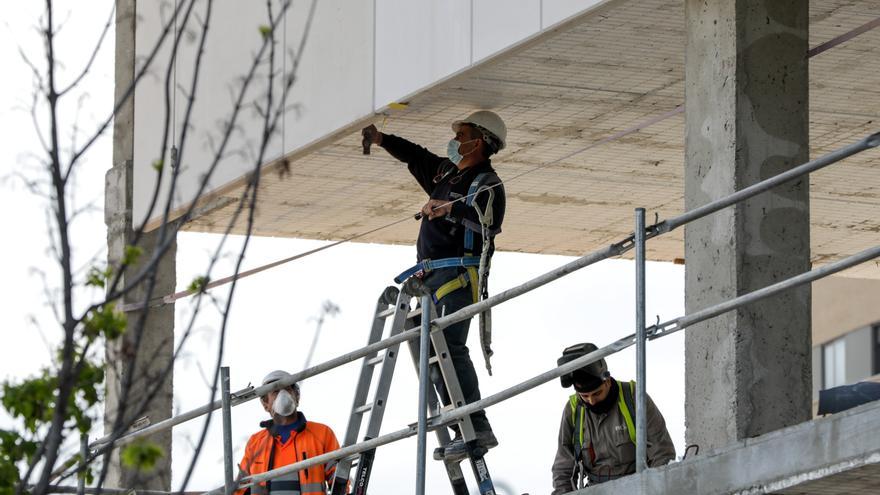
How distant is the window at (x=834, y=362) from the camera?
51.6m

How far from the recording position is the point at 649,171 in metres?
15.0

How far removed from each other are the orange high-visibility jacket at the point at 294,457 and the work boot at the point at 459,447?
115 cm

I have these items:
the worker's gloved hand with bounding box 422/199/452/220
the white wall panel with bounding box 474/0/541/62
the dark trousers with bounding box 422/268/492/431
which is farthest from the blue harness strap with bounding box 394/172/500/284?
the white wall panel with bounding box 474/0/541/62

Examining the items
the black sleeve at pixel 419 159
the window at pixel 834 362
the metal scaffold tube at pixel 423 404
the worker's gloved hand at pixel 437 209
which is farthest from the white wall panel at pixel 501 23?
the window at pixel 834 362

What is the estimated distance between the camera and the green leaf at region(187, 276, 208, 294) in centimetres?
638

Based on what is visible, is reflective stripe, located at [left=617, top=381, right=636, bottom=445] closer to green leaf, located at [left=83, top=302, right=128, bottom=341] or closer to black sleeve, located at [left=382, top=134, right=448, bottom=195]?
black sleeve, located at [left=382, top=134, right=448, bottom=195]

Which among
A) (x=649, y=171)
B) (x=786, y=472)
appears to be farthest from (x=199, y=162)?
(x=786, y=472)

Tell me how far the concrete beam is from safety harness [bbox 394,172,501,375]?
2724mm

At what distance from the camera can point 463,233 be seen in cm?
1148

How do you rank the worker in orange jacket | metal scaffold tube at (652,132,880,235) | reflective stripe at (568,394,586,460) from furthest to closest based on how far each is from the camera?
the worker in orange jacket → reflective stripe at (568,394,586,460) → metal scaffold tube at (652,132,880,235)

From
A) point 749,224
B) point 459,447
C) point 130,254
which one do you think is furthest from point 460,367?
point 130,254

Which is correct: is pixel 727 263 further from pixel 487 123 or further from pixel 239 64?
pixel 239 64

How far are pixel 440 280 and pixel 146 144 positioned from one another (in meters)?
6.00

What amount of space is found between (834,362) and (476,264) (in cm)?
4247
